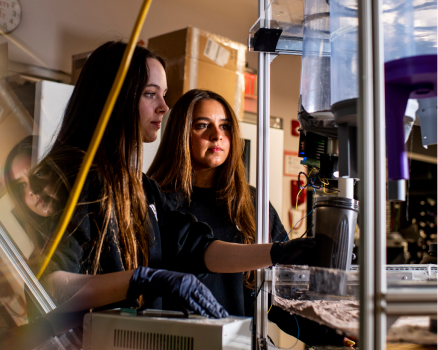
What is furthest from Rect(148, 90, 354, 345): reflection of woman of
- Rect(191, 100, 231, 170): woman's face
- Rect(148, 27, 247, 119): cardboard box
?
Rect(148, 27, 247, 119): cardboard box

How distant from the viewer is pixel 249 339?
665 millimetres

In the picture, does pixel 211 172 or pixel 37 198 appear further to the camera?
pixel 211 172

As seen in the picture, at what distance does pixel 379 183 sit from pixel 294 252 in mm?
340

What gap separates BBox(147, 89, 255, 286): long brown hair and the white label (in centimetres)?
49

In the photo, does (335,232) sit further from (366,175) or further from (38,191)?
(38,191)

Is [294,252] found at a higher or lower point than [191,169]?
lower

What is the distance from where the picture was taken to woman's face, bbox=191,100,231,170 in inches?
65.8

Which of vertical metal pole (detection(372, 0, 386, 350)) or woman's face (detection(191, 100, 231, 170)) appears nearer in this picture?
vertical metal pole (detection(372, 0, 386, 350))

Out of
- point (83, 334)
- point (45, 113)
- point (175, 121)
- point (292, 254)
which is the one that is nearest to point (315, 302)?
point (292, 254)

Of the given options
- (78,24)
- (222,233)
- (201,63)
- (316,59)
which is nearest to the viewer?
(316,59)

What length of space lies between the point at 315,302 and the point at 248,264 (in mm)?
274

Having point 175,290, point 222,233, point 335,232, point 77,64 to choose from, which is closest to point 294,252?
point 335,232

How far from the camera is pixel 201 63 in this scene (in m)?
2.12

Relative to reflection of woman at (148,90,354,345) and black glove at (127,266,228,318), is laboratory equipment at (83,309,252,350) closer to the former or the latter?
black glove at (127,266,228,318)
